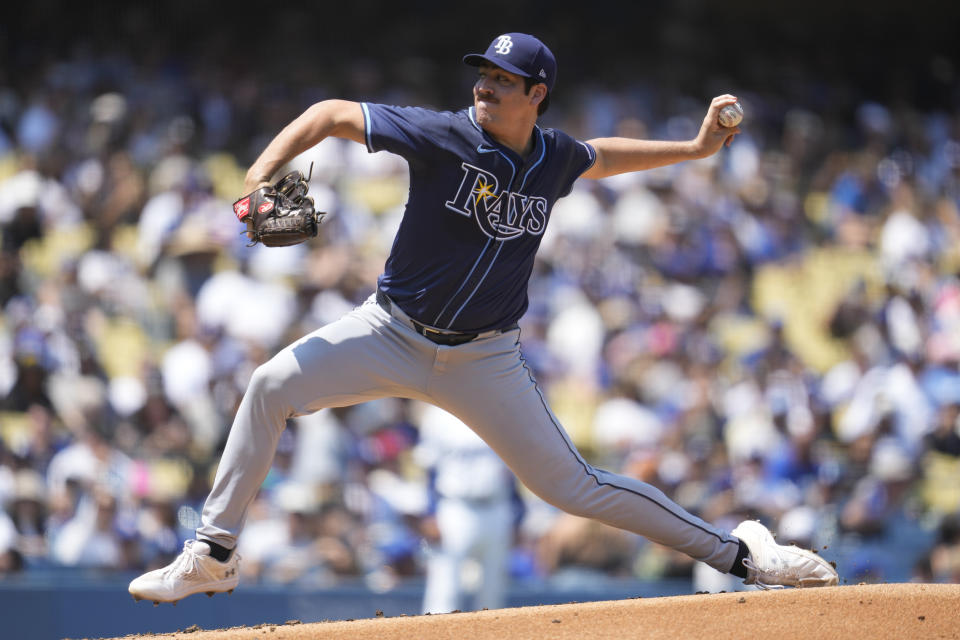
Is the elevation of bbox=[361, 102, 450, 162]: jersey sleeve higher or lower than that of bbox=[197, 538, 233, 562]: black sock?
higher

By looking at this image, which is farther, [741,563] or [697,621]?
[741,563]

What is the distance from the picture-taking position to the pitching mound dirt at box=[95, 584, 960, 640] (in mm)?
3734

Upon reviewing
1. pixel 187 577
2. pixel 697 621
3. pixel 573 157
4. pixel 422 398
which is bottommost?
pixel 697 621

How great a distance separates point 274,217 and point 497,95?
873 millimetres

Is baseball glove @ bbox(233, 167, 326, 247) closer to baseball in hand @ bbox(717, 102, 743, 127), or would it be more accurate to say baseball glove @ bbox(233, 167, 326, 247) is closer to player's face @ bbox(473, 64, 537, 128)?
player's face @ bbox(473, 64, 537, 128)

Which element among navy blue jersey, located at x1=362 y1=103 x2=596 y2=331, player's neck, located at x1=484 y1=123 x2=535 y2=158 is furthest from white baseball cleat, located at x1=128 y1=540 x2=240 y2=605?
player's neck, located at x1=484 y1=123 x2=535 y2=158

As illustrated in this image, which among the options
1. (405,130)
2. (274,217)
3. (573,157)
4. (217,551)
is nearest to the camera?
(274,217)

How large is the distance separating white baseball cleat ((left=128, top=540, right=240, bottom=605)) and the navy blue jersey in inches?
40.9

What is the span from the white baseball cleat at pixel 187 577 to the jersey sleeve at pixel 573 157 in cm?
171

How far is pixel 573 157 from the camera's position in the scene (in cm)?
408

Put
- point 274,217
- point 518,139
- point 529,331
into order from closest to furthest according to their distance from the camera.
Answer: point 274,217, point 518,139, point 529,331

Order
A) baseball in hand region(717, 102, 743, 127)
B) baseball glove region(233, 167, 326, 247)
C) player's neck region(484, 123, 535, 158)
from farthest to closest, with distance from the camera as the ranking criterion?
baseball in hand region(717, 102, 743, 127)
player's neck region(484, 123, 535, 158)
baseball glove region(233, 167, 326, 247)

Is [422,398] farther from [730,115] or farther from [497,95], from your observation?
[730,115]

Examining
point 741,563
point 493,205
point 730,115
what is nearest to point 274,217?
point 493,205
